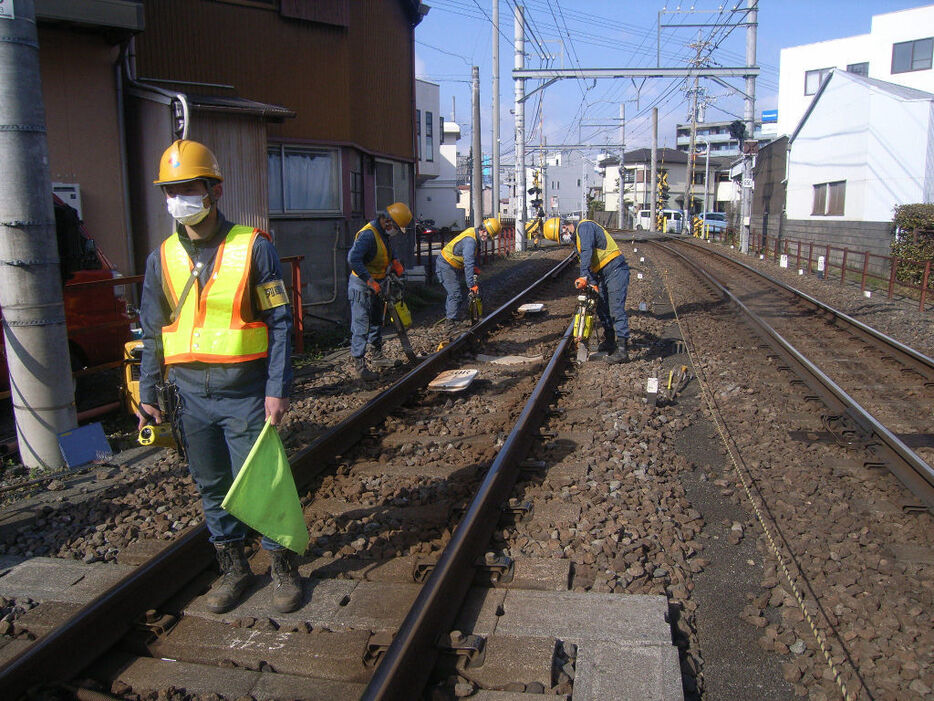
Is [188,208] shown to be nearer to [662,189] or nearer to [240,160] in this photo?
[240,160]

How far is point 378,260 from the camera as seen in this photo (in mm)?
8922

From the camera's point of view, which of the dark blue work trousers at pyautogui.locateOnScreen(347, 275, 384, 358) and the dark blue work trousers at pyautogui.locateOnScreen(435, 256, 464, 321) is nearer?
the dark blue work trousers at pyautogui.locateOnScreen(347, 275, 384, 358)

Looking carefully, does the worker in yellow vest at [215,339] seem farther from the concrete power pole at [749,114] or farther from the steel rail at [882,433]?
the concrete power pole at [749,114]

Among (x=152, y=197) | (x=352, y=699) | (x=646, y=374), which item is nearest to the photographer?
(x=352, y=699)

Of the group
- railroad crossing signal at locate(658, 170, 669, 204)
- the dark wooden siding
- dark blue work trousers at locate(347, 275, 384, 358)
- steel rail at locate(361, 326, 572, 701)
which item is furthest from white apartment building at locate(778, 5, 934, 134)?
steel rail at locate(361, 326, 572, 701)

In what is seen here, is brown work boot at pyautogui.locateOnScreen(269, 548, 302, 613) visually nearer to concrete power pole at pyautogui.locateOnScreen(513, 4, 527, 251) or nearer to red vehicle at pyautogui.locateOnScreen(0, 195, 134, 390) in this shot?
red vehicle at pyautogui.locateOnScreen(0, 195, 134, 390)

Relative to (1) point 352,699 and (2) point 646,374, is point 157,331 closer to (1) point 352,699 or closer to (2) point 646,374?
(1) point 352,699

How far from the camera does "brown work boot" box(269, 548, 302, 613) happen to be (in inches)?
145

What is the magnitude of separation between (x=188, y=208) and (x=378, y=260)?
214 inches

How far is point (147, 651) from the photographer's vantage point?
11.3 ft

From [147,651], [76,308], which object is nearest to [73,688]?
[147,651]

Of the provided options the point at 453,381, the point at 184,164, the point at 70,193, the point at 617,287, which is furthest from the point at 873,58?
the point at 184,164

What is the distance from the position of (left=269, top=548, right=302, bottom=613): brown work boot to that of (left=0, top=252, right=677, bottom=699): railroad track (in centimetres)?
7

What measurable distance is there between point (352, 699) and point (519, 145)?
33967 mm
